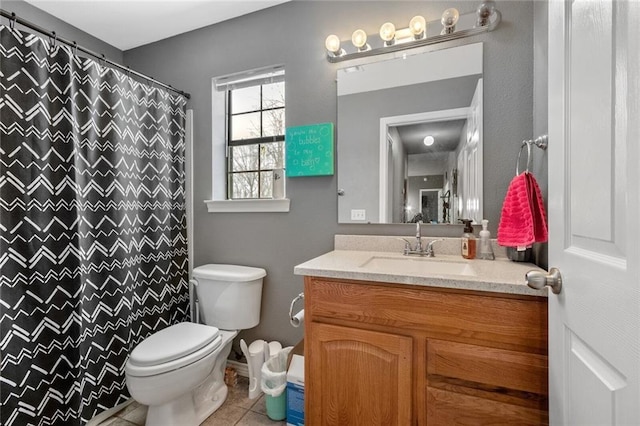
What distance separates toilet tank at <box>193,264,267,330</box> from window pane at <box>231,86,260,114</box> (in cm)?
119

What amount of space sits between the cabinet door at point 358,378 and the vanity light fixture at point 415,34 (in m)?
1.44

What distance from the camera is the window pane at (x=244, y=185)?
83.0 inches

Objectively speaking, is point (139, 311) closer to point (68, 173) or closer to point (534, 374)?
point (68, 173)

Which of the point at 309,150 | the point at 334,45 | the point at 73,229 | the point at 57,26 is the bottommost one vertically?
the point at 73,229

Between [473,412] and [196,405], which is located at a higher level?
A: [473,412]

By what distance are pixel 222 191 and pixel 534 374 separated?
198 cm

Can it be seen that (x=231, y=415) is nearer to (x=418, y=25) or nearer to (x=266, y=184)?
(x=266, y=184)

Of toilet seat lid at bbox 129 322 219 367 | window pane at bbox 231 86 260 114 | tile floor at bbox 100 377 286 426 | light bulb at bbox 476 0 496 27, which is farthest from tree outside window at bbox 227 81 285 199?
tile floor at bbox 100 377 286 426

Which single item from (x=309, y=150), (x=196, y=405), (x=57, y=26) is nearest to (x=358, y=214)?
(x=309, y=150)

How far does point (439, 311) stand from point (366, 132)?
104 cm

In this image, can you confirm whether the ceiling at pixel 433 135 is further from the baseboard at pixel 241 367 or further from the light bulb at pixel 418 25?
the baseboard at pixel 241 367

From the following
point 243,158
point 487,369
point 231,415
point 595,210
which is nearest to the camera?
point 595,210

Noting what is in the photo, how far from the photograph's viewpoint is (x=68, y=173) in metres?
1.44

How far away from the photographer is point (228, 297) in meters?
1.75
